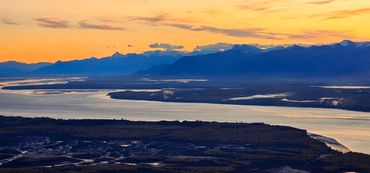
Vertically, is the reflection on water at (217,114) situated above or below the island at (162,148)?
above

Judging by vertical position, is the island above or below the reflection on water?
below

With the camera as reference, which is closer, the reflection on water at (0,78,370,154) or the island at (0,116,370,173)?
the island at (0,116,370,173)

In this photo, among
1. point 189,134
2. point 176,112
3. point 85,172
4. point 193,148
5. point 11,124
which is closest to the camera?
point 85,172

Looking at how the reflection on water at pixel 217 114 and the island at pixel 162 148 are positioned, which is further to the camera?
the reflection on water at pixel 217 114

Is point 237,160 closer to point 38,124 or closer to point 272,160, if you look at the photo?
point 272,160

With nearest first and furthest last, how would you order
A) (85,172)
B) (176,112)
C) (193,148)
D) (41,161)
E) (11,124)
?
(85,172), (41,161), (193,148), (11,124), (176,112)

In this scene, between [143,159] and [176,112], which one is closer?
[143,159]

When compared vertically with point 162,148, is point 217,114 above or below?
above

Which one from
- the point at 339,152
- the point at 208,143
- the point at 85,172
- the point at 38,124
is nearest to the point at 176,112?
the point at 38,124
